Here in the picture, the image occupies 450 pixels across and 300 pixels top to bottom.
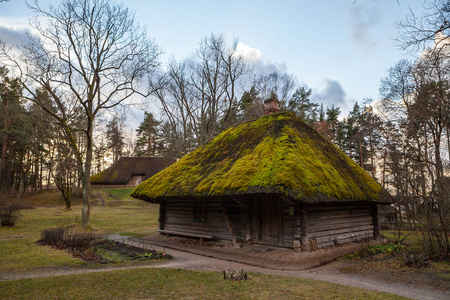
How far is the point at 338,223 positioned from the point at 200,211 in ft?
20.4

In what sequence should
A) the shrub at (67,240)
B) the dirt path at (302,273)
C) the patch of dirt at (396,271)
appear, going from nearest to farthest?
1. the dirt path at (302,273)
2. the patch of dirt at (396,271)
3. the shrub at (67,240)

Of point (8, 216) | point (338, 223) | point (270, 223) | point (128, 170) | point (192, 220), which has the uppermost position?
point (128, 170)

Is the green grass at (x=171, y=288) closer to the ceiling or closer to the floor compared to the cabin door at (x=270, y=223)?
closer to the floor

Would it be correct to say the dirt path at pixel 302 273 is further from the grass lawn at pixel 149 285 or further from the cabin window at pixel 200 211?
the cabin window at pixel 200 211

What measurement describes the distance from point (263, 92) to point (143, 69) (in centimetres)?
1365

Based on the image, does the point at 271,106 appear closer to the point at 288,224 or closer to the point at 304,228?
the point at 288,224

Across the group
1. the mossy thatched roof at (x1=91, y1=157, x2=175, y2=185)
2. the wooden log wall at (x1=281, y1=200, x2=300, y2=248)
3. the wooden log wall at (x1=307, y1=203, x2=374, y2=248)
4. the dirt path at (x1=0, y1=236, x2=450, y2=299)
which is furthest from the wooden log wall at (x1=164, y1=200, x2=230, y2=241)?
the mossy thatched roof at (x1=91, y1=157, x2=175, y2=185)

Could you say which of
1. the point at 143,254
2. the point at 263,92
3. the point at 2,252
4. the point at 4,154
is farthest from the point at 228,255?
the point at 4,154

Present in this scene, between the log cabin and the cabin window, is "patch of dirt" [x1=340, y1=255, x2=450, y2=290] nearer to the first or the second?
the log cabin

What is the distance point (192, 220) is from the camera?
14.1 meters

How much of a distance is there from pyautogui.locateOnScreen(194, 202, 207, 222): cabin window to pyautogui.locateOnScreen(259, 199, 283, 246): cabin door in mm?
3044

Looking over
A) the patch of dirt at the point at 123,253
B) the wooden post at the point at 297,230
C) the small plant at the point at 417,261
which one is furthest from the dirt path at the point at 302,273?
the small plant at the point at 417,261

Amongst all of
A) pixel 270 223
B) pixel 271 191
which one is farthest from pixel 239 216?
pixel 271 191

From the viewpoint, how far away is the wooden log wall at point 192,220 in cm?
1283
